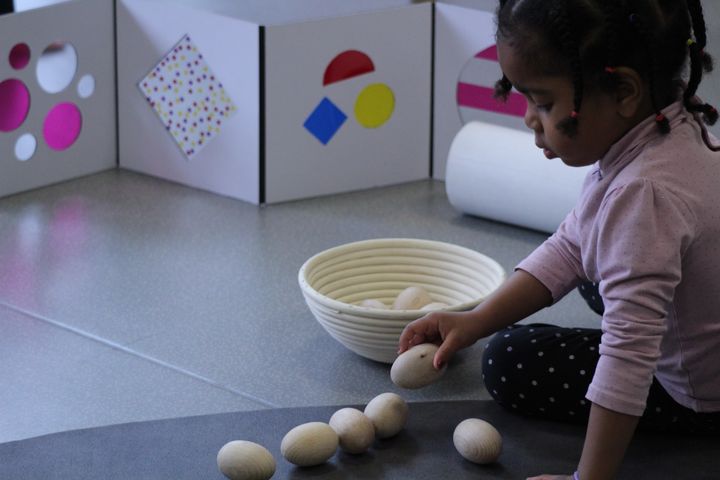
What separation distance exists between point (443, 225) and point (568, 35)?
0.95m

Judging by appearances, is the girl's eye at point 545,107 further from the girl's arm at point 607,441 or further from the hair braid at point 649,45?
the girl's arm at point 607,441

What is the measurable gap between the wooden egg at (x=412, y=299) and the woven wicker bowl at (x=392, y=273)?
53 mm

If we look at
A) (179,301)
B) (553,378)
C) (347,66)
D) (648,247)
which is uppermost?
(648,247)

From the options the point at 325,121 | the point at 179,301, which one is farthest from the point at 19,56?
the point at 179,301

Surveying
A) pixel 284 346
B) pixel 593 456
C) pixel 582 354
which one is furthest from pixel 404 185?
pixel 593 456

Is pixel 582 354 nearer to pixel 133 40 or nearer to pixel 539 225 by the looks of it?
pixel 539 225

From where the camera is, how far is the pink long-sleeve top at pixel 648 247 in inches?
41.1

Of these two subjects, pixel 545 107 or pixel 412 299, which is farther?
pixel 412 299

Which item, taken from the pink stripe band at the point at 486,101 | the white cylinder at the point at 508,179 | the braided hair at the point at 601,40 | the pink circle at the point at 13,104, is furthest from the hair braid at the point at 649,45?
the pink circle at the point at 13,104

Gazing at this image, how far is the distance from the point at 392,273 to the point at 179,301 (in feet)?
0.95

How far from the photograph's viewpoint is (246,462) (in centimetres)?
116

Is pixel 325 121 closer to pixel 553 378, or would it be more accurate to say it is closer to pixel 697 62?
pixel 553 378

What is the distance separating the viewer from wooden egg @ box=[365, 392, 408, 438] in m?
1.26

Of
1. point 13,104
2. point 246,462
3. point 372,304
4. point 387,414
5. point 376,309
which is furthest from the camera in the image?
point 13,104
